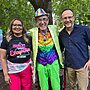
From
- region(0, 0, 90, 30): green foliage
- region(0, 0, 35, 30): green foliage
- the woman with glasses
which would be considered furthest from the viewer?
region(0, 0, 35, 30): green foliage

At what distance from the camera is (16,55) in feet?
15.9

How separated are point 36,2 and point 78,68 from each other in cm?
498

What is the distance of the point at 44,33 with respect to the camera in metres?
4.82

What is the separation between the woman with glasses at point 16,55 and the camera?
484cm

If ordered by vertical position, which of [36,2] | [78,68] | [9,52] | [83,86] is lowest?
[83,86]

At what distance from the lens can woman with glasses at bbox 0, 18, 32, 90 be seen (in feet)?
15.9

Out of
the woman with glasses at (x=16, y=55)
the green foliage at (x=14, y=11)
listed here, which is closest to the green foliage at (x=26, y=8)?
the green foliage at (x=14, y=11)

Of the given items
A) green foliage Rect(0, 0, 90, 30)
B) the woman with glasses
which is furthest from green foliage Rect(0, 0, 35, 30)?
the woman with glasses

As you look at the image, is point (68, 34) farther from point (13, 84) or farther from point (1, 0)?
point (1, 0)

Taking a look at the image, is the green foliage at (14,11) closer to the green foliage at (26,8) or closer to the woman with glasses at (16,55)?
the green foliage at (26,8)

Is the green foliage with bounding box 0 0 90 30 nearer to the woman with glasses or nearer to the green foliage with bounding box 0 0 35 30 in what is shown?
the green foliage with bounding box 0 0 35 30

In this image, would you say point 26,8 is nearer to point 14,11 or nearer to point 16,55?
point 14,11

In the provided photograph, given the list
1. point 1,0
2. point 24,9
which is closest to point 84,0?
point 24,9

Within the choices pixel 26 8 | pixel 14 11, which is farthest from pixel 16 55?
pixel 26 8
